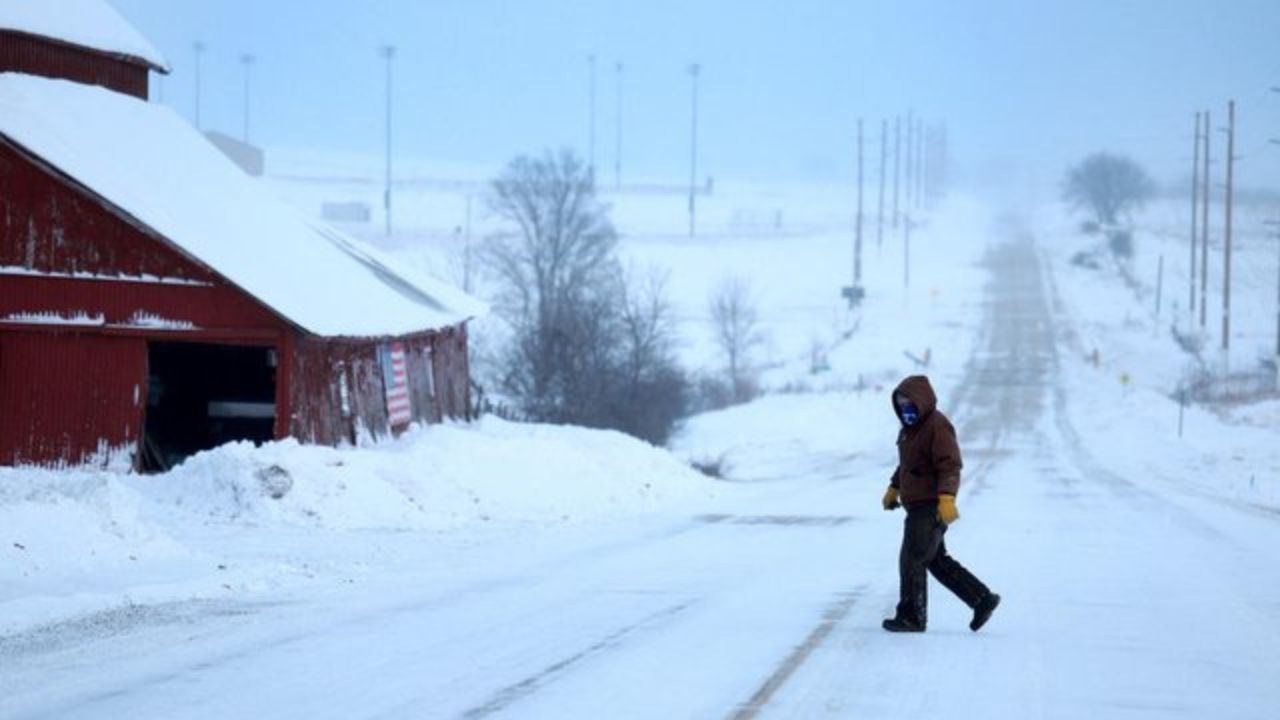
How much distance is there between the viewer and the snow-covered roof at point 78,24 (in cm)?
2814

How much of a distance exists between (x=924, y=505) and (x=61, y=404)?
601 inches

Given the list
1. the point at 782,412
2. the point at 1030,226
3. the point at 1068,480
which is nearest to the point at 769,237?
the point at 1030,226

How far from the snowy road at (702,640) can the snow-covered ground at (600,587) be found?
0.04 m

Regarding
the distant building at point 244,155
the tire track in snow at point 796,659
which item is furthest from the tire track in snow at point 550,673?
the distant building at point 244,155

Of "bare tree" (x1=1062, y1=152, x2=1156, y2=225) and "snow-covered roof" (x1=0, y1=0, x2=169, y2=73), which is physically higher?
"bare tree" (x1=1062, y1=152, x2=1156, y2=225)

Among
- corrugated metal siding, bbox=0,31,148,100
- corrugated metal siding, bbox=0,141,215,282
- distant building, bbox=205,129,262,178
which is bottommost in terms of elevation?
corrugated metal siding, bbox=0,141,215,282

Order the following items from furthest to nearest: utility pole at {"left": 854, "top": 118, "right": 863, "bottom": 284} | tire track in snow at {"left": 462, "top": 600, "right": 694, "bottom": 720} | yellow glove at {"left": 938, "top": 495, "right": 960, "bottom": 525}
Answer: utility pole at {"left": 854, "top": 118, "right": 863, "bottom": 284} < yellow glove at {"left": 938, "top": 495, "right": 960, "bottom": 525} < tire track in snow at {"left": 462, "top": 600, "right": 694, "bottom": 720}

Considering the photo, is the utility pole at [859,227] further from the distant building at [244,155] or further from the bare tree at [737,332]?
the distant building at [244,155]

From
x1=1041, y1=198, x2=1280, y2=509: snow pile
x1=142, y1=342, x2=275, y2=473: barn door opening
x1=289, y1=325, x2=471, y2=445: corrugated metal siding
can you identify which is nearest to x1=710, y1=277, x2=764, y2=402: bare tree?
x1=1041, y1=198, x2=1280, y2=509: snow pile

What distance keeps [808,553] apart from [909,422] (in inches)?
250

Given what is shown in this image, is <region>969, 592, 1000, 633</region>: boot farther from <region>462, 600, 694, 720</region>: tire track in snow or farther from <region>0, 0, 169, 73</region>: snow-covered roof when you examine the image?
<region>0, 0, 169, 73</region>: snow-covered roof

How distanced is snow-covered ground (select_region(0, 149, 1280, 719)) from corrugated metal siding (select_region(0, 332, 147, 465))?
3.09 m

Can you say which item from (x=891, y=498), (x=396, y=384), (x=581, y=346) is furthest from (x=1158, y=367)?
(x=891, y=498)

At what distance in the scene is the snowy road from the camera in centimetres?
1018
